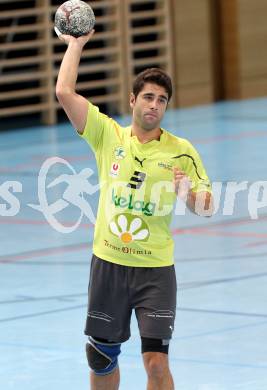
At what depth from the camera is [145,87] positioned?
272 inches

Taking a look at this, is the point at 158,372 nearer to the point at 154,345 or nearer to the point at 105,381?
the point at 154,345

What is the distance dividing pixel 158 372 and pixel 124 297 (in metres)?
0.48

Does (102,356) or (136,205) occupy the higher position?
(136,205)

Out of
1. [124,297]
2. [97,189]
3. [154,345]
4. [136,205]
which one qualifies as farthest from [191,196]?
[97,189]

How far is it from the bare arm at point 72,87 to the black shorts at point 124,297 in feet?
2.70

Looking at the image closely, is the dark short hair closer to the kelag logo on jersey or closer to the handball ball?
the handball ball

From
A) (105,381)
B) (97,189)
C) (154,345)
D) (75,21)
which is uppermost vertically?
(75,21)

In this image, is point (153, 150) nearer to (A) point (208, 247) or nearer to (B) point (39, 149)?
(A) point (208, 247)

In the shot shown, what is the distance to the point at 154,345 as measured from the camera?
6762 mm

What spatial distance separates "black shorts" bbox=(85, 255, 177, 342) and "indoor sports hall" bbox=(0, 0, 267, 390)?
44.6 inches

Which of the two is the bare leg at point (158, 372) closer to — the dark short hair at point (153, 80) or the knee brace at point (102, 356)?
the knee brace at point (102, 356)

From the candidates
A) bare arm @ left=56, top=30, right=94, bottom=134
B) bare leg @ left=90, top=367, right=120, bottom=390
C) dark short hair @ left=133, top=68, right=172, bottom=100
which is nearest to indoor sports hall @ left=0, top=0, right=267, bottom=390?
bare leg @ left=90, top=367, right=120, bottom=390

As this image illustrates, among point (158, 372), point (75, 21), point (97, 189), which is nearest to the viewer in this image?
point (158, 372)

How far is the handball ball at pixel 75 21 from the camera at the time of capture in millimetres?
7070
